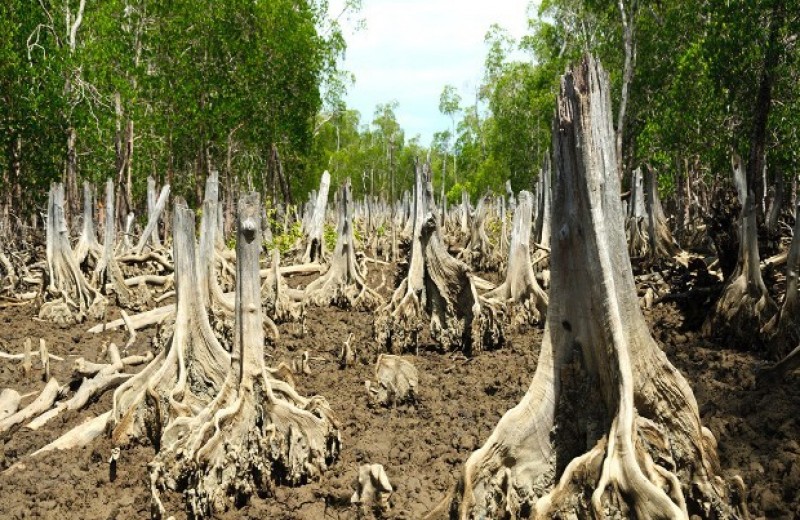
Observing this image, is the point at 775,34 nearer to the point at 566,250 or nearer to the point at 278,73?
the point at 566,250

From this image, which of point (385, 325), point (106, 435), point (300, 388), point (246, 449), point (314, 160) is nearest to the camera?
point (246, 449)

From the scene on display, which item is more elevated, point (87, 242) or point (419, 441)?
point (87, 242)

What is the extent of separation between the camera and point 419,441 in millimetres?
4582

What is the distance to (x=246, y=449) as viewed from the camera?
396 cm

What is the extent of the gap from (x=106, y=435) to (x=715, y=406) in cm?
416

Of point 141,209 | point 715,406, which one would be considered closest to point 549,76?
point 141,209

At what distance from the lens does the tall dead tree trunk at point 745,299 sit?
6.36m

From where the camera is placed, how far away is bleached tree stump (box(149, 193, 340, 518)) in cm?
378

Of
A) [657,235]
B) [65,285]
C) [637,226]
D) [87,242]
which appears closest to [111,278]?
[65,285]

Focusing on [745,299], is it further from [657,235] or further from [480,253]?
[480,253]

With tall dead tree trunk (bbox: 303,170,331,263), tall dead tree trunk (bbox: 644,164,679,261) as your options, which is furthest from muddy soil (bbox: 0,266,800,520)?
tall dead tree trunk (bbox: 303,170,331,263)

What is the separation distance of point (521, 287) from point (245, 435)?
4.93 m

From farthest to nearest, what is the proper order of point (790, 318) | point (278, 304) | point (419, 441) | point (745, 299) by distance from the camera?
point (278, 304) → point (745, 299) → point (790, 318) → point (419, 441)

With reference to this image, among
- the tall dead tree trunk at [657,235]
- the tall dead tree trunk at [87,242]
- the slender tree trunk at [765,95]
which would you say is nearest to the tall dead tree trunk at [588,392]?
the tall dead tree trunk at [657,235]
